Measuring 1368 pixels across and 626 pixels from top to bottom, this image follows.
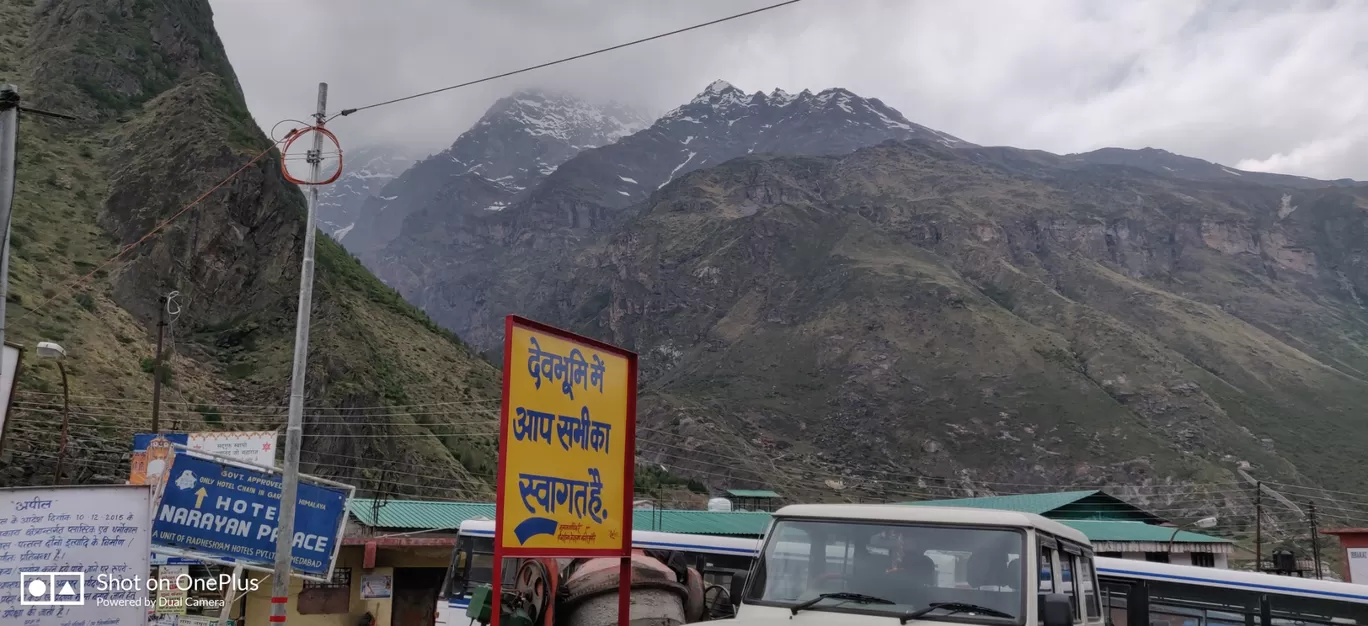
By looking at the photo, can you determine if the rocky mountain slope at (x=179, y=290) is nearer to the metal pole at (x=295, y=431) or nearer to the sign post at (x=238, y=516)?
the metal pole at (x=295, y=431)

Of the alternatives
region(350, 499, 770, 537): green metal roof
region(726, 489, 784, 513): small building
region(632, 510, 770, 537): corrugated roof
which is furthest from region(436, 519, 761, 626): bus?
region(726, 489, 784, 513): small building

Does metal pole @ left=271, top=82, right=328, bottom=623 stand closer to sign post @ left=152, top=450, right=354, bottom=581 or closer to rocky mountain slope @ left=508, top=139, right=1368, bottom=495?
sign post @ left=152, top=450, right=354, bottom=581

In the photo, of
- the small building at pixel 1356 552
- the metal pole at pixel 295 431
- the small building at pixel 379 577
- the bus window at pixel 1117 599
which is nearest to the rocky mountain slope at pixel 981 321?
the small building at pixel 1356 552

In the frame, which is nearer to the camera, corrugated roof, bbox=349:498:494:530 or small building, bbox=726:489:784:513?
corrugated roof, bbox=349:498:494:530

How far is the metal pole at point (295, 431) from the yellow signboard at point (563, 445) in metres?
7.38

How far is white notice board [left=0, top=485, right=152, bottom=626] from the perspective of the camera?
789 cm

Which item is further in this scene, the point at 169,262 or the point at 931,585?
the point at 169,262

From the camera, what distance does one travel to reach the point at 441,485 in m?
55.0

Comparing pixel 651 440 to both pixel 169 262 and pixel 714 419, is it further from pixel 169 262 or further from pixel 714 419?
pixel 169 262

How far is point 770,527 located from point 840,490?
8945cm

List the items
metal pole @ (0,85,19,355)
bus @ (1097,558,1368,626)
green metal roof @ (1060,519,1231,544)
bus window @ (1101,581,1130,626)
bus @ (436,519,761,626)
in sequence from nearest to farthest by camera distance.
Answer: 1. metal pole @ (0,85,19,355)
2. bus @ (1097,558,1368,626)
3. bus window @ (1101,581,1130,626)
4. bus @ (436,519,761,626)
5. green metal roof @ (1060,519,1231,544)

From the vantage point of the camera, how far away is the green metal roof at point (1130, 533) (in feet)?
107

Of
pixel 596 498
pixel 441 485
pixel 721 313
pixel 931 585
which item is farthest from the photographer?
pixel 721 313

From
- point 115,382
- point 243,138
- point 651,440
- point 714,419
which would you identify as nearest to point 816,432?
point 714,419
